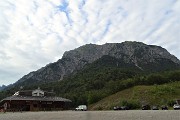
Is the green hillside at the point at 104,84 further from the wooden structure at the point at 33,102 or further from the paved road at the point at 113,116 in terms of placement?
the paved road at the point at 113,116

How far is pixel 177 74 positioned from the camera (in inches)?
4481

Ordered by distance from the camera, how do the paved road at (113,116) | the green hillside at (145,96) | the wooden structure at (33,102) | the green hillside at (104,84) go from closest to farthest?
the paved road at (113,116), the wooden structure at (33,102), the green hillside at (145,96), the green hillside at (104,84)

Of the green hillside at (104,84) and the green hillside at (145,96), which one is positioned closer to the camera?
the green hillside at (145,96)

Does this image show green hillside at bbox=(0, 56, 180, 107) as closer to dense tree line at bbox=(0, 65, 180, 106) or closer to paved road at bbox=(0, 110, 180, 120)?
dense tree line at bbox=(0, 65, 180, 106)

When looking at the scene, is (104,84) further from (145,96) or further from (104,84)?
(145,96)

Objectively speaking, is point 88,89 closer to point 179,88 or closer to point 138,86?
point 138,86

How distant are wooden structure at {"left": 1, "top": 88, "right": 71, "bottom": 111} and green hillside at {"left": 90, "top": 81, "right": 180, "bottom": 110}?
1125 cm

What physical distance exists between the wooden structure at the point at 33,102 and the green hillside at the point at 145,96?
36.9 feet

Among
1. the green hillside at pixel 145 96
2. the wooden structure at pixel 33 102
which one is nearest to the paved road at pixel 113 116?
the wooden structure at pixel 33 102

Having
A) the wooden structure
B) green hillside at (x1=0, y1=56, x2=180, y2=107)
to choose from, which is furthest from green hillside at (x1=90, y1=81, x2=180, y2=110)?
the wooden structure

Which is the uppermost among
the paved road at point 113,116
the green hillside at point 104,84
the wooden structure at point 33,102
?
the green hillside at point 104,84

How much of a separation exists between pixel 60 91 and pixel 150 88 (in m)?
45.9

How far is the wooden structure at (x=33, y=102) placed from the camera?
77.7 meters

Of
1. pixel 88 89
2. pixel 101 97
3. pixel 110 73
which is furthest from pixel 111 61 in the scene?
pixel 101 97
